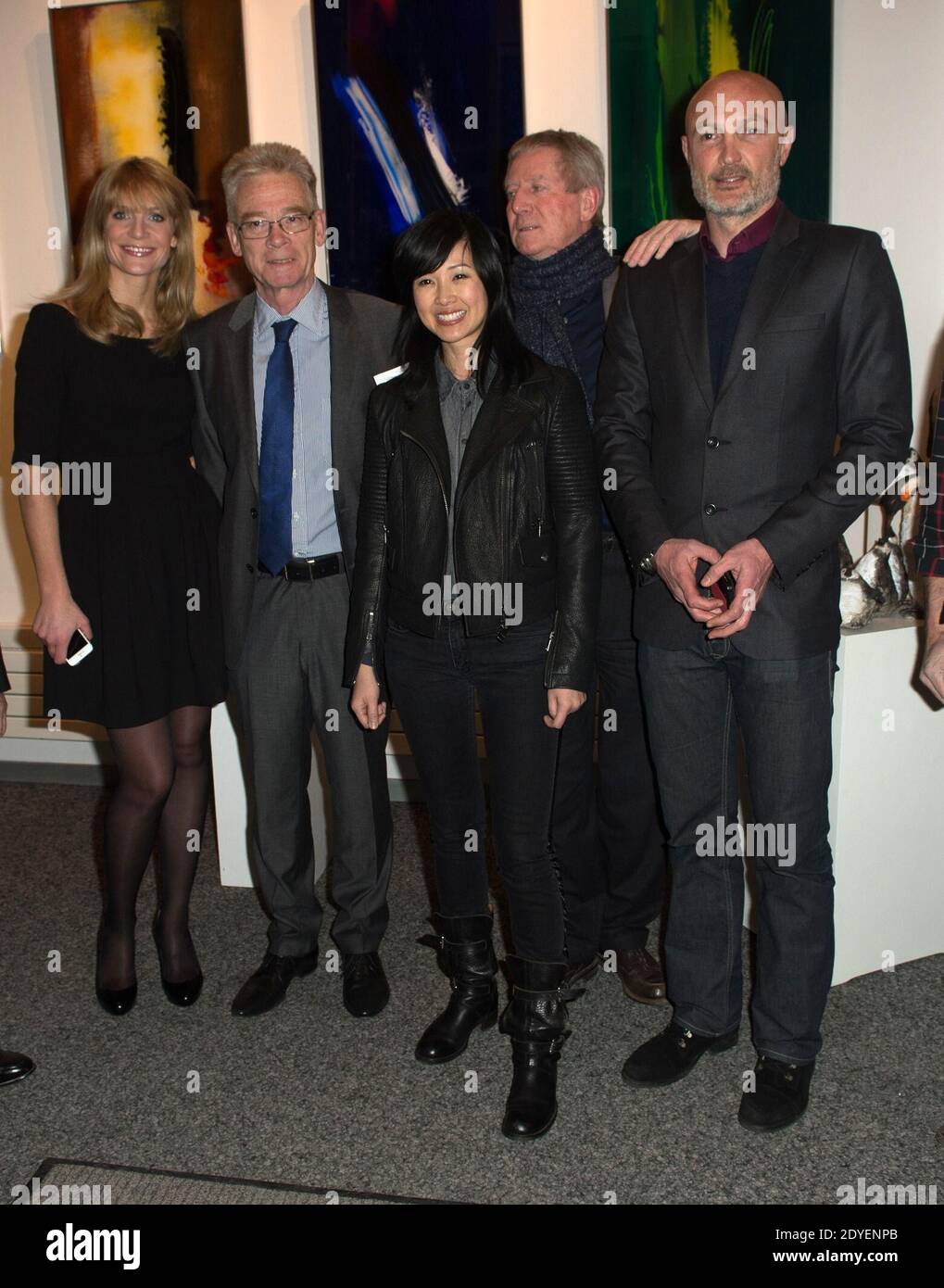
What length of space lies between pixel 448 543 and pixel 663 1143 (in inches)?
48.4

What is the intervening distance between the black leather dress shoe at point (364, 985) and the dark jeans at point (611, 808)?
46 cm

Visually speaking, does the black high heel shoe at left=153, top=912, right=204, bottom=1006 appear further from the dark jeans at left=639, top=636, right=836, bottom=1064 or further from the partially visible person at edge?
the dark jeans at left=639, top=636, right=836, bottom=1064

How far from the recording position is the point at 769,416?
2.04m

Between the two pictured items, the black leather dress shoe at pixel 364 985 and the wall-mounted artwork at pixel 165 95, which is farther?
the wall-mounted artwork at pixel 165 95

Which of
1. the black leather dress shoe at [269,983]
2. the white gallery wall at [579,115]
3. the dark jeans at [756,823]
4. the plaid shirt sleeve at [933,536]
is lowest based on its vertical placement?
the black leather dress shoe at [269,983]

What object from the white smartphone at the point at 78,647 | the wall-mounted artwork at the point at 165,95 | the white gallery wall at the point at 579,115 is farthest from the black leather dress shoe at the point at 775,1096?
the wall-mounted artwork at the point at 165,95

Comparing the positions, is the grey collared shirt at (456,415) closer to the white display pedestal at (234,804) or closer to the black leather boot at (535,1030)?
the black leather boot at (535,1030)

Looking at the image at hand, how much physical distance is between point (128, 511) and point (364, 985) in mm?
1238

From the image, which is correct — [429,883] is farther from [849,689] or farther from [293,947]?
[849,689]

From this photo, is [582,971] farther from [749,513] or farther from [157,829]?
[749,513]

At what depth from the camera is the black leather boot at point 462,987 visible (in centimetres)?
242

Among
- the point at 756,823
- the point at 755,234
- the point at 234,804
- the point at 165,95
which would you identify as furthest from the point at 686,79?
the point at 234,804

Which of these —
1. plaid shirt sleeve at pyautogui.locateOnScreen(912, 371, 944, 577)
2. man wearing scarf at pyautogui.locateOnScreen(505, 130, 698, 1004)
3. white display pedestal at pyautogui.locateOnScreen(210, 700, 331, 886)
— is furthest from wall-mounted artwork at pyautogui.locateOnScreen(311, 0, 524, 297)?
plaid shirt sleeve at pyautogui.locateOnScreen(912, 371, 944, 577)
